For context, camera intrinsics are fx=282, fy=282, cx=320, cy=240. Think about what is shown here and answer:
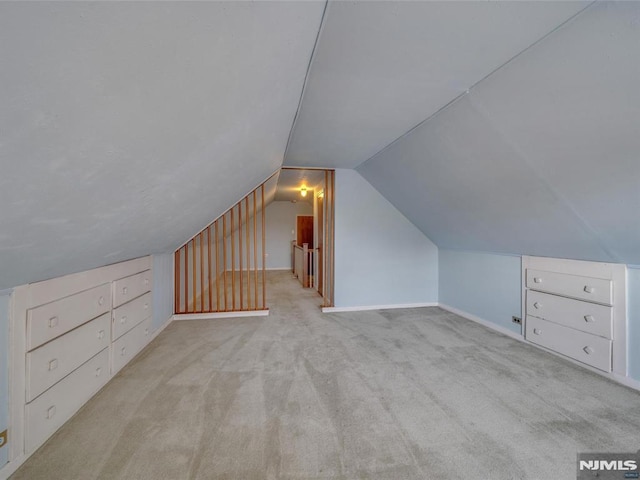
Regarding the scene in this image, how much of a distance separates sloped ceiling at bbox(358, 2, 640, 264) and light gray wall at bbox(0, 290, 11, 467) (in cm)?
301

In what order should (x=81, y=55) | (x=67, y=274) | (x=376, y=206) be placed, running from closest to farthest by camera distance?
(x=81, y=55) < (x=67, y=274) < (x=376, y=206)

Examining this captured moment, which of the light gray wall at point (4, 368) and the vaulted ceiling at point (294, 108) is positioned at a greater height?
the vaulted ceiling at point (294, 108)

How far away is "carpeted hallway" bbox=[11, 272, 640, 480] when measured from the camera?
145 cm

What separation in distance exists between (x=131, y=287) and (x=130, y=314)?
9.9 inches

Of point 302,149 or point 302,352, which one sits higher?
point 302,149

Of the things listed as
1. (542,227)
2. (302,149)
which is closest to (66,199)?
(302,149)

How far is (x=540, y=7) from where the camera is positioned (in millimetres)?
1266

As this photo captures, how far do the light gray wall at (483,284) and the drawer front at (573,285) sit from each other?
0.70 feet

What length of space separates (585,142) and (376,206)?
277 centimetres

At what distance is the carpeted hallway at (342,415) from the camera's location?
1.45 metres

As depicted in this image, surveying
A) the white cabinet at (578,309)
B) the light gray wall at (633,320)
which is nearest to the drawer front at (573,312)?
the white cabinet at (578,309)

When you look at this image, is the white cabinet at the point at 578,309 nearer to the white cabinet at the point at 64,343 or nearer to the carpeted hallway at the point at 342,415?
the carpeted hallway at the point at 342,415

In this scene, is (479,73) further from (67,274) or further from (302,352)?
→ (67,274)

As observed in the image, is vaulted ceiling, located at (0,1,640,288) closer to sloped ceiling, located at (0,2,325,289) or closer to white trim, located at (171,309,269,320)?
sloped ceiling, located at (0,2,325,289)
